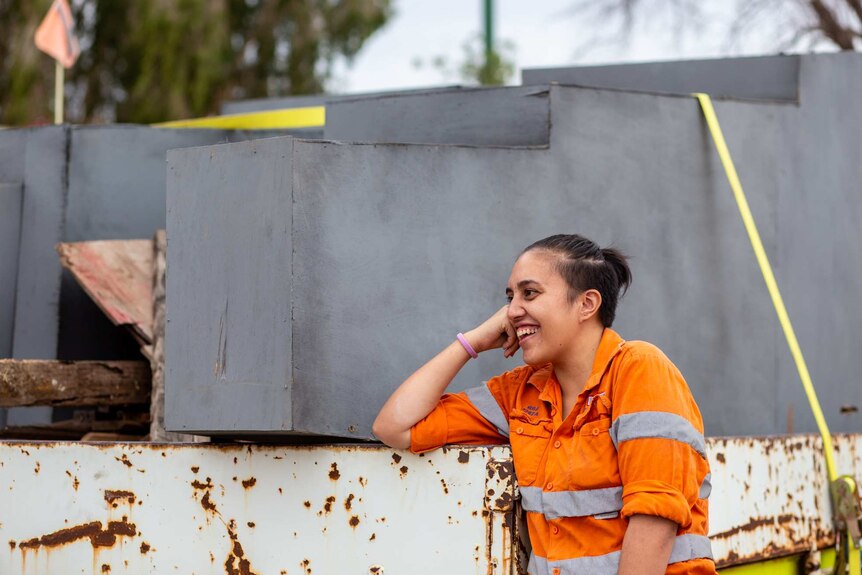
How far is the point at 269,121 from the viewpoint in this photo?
5559 mm

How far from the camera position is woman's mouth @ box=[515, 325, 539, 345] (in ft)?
9.98

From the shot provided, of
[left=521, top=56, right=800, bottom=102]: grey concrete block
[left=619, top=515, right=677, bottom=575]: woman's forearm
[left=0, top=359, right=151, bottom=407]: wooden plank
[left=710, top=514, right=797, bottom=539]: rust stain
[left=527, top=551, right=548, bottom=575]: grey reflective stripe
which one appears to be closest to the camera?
[left=619, top=515, right=677, bottom=575]: woman's forearm

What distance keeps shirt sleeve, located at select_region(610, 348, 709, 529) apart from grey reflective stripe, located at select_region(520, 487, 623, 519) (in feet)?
0.25

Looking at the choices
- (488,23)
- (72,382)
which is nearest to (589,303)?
(72,382)

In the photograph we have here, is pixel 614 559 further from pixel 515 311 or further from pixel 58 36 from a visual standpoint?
pixel 58 36

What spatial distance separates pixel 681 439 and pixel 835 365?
2133mm

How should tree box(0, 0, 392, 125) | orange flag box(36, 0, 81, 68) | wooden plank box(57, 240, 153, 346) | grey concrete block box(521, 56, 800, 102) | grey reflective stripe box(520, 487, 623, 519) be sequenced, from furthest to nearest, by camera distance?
tree box(0, 0, 392, 125)
orange flag box(36, 0, 81, 68)
grey concrete block box(521, 56, 800, 102)
wooden plank box(57, 240, 153, 346)
grey reflective stripe box(520, 487, 623, 519)

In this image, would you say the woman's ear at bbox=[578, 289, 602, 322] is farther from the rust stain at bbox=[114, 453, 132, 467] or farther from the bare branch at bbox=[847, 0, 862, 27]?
the bare branch at bbox=[847, 0, 862, 27]

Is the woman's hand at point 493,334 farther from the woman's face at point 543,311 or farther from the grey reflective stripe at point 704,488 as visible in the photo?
the grey reflective stripe at point 704,488

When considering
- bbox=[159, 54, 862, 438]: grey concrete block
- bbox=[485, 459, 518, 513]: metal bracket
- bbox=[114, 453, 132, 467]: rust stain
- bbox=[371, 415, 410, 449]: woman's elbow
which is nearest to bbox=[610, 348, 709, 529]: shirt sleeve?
bbox=[485, 459, 518, 513]: metal bracket

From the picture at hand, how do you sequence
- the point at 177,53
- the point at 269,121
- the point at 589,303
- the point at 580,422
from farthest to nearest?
the point at 177,53, the point at 269,121, the point at 589,303, the point at 580,422

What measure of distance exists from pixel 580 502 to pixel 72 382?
1.91 m

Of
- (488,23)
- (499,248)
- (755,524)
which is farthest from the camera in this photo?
(488,23)

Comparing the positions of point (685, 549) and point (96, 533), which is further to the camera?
point (96, 533)
